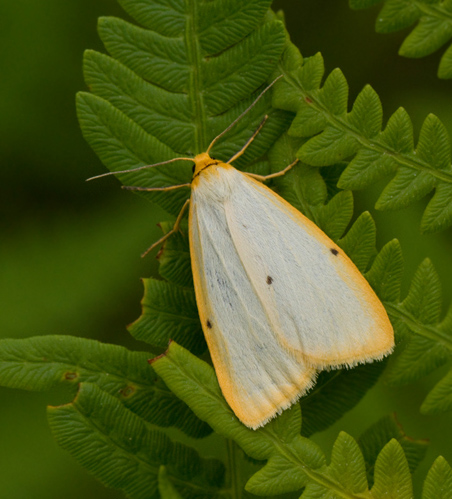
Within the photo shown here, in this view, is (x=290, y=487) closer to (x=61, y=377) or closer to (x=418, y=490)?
(x=61, y=377)

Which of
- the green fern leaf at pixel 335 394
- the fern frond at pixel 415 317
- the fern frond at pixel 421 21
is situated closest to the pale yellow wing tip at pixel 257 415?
the green fern leaf at pixel 335 394

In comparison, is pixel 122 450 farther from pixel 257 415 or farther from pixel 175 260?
pixel 175 260

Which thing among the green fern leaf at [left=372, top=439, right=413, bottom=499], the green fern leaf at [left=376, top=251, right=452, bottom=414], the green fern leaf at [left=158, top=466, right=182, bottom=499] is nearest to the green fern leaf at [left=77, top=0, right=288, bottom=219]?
the green fern leaf at [left=376, top=251, right=452, bottom=414]

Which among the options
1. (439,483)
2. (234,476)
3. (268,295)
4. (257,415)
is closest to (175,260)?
(268,295)

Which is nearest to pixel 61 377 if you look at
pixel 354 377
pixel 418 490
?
pixel 354 377

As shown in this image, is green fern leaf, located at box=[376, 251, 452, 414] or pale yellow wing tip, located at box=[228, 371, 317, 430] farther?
green fern leaf, located at box=[376, 251, 452, 414]

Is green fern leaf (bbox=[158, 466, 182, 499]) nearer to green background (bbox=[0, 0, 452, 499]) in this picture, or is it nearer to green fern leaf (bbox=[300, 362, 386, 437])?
green fern leaf (bbox=[300, 362, 386, 437])

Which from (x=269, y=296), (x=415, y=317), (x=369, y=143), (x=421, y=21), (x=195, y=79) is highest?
(x=421, y=21)
